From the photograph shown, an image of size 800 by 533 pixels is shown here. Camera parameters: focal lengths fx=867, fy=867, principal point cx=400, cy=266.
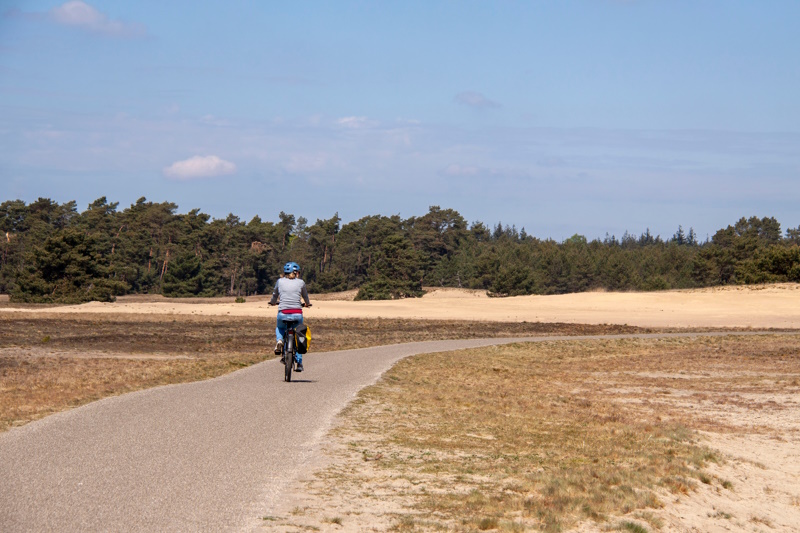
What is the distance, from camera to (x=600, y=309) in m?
72.7

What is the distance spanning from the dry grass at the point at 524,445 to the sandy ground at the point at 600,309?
112 feet

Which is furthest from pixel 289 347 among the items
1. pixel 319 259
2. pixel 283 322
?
pixel 319 259

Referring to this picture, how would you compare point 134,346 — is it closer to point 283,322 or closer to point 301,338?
point 283,322

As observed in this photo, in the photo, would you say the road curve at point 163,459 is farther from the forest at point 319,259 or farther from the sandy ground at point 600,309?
the forest at point 319,259

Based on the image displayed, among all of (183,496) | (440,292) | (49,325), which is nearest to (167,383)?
(183,496)

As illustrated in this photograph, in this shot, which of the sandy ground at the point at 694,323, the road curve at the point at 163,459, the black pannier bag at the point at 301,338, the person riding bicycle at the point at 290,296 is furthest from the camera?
the black pannier bag at the point at 301,338

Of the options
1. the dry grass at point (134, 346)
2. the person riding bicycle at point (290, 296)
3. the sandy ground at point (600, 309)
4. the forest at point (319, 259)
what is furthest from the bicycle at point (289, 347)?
the forest at point (319, 259)

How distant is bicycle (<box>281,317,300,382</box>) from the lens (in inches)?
675

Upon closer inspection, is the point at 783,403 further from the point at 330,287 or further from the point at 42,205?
the point at 42,205

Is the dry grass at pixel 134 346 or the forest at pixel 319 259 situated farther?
the forest at pixel 319 259

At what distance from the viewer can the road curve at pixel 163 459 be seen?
7.06 m

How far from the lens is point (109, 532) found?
658cm

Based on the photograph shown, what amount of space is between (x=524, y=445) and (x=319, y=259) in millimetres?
142807

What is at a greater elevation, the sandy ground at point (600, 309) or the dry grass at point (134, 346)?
the sandy ground at point (600, 309)
